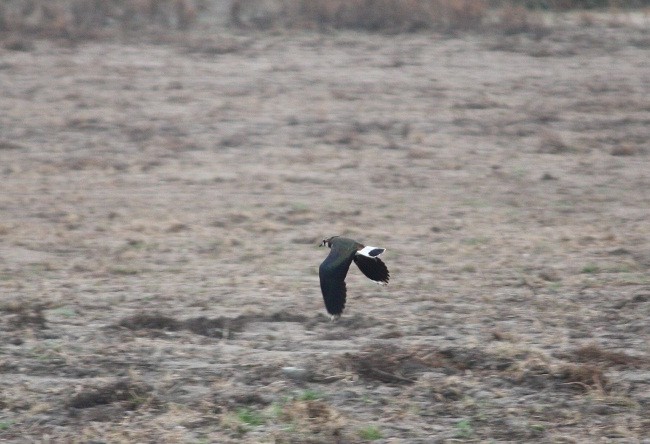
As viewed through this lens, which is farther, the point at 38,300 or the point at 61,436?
the point at 38,300

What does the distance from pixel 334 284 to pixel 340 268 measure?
0.38 feet

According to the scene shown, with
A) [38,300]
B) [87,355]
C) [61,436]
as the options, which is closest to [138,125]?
[38,300]

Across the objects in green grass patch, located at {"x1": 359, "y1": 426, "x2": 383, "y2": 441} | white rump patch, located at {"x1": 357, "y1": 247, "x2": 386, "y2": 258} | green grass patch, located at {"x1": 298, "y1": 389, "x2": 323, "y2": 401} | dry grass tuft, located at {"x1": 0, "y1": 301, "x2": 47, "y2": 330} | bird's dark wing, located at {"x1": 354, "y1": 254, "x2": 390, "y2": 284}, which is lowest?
green grass patch, located at {"x1": 359, "y1": 426, "x2": 383, "y2": 441}

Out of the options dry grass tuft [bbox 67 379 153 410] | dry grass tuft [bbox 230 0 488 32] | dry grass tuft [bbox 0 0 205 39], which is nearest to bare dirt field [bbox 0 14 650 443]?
dry grass tuft [bbox 67 379 153 410]

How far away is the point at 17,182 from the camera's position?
942 centimetres

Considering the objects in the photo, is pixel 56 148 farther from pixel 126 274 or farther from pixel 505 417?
pixel 505 417

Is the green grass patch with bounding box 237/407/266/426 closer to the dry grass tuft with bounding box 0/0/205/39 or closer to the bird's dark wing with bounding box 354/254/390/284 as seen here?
the bird's dark wing with bounding box 354/254/390/284

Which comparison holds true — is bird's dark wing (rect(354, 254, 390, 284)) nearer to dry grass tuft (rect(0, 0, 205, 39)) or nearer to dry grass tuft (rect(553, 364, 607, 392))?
dry grass tuft (rect(553, 364, 607, 392))

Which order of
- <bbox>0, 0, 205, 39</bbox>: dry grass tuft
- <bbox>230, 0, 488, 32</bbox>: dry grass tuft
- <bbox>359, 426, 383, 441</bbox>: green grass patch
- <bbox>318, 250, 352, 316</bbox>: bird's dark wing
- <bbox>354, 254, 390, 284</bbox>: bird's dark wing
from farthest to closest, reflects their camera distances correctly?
<bbox>230, 0, 488, 32</bbox>: dry grass tuft, <bbox>0, 0, 205, 39</bbox>: dry grass tuft, <bbox>354, 254, 390, 284</bbox>: bird's dark wing, <bbox>318, 250, 352, 316</bbox>: bird's dark wing, <bbox>359, 426, 383, 441</bbox>: green grass patch

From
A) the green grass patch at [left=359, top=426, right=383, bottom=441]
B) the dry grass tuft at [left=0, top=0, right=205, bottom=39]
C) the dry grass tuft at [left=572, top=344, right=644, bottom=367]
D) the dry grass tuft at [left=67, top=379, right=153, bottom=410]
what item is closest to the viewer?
the green grass patch at [left=359, top=426, right=383, bottom=441]

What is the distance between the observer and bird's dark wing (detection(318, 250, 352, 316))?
5.43 m

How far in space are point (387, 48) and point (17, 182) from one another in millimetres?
5199

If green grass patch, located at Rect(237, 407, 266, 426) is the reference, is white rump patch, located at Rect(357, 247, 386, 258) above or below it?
above

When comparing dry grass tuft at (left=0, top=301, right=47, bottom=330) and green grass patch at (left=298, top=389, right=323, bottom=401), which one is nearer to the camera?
green grass patch at (left=298, top=389, right=323, bottom=401)
